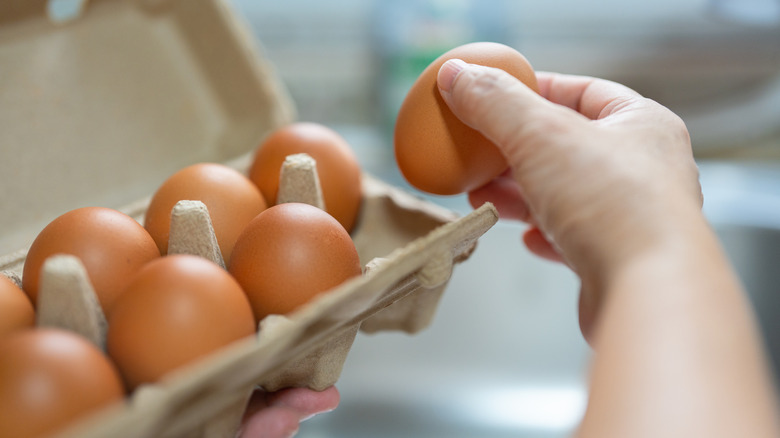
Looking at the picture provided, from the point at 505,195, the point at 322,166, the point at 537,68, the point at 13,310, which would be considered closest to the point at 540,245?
the point at 505,195

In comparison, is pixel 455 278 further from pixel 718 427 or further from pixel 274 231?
pixel 718 427

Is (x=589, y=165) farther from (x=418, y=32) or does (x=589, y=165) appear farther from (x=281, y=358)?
(x=418, y=32)

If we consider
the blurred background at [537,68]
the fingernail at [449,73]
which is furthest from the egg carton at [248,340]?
the blurred background at [537,68]

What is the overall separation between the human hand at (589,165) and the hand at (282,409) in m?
0.32

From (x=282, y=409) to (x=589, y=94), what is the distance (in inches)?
21.6

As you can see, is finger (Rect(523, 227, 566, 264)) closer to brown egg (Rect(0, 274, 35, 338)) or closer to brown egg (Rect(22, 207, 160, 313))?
brown egg (Rect(22, 207, 160, 313))

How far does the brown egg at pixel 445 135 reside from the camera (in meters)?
0.74

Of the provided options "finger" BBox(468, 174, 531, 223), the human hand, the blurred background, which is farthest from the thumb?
the blurred background

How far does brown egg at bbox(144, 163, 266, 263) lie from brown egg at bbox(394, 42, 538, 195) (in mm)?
204

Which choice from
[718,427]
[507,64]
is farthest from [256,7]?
[718,427]

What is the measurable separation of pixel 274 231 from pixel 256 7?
118 cm

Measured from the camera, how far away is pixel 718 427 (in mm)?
467

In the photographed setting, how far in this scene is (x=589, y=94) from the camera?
85 cm

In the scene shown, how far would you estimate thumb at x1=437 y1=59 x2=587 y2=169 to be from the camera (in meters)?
0.63
